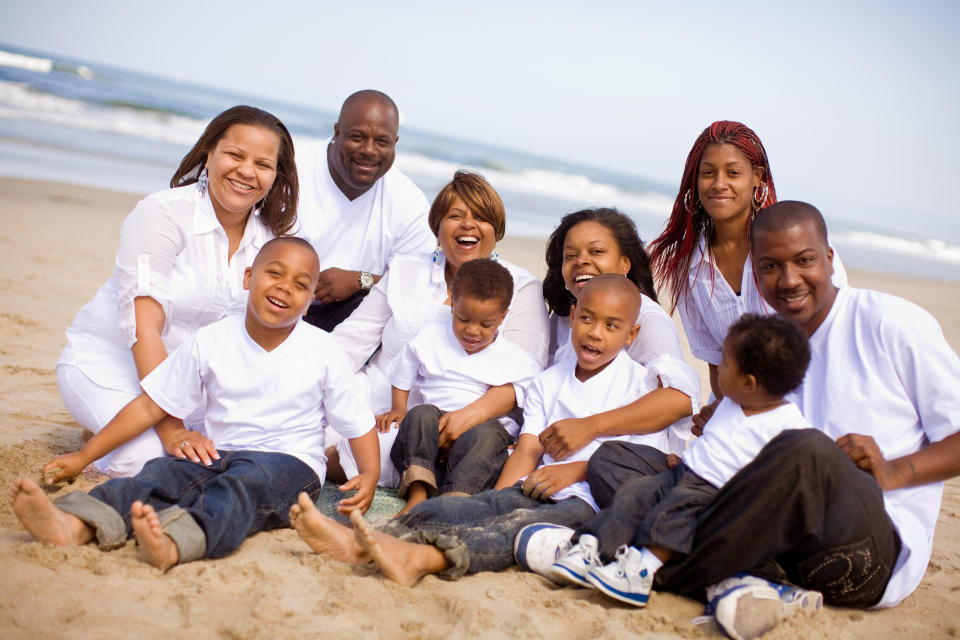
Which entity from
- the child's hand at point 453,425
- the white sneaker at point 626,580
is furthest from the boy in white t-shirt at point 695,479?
the child's hand at point 453,425

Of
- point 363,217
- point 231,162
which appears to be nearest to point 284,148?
point 231,162

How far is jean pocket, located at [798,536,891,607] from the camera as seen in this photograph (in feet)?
7.73

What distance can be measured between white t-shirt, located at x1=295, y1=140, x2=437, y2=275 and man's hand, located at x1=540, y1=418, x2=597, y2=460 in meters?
1.75

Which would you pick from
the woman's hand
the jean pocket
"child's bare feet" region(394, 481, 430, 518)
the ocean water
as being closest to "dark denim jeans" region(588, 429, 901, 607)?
the jean pocket

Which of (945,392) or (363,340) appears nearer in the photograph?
(945,392)

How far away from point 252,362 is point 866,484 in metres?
2.10

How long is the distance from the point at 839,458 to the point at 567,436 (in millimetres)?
1040

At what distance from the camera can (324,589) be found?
7.56ft

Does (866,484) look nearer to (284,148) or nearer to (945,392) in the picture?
(945,392)

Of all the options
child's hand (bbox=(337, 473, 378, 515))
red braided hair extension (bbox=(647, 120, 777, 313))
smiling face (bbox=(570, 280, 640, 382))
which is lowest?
child's hand (bbox=(337, 473, 378, 515))

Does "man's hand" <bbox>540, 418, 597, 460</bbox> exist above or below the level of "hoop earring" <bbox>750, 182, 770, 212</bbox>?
below

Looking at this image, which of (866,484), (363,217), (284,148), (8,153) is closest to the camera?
(866,484)

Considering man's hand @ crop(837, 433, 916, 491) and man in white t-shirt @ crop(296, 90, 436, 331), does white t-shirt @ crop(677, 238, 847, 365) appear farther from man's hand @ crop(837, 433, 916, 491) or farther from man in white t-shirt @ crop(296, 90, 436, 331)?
man in white t-shirt @ crop(296, 90, 436, 331)

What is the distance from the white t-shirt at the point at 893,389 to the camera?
2.47 meters
